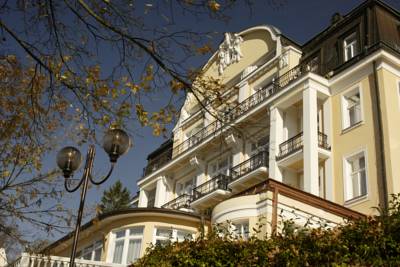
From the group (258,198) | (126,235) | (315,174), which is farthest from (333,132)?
(126,235)

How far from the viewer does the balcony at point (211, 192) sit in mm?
26703

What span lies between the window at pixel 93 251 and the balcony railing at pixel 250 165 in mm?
6773

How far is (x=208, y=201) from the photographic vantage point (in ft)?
90.3

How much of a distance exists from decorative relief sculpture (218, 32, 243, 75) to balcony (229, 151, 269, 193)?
276 inches

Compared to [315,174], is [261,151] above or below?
above

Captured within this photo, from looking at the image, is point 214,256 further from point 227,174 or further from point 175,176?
point 175,176

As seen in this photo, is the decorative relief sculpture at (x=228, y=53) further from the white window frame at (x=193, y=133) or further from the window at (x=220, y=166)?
the window at (x=220, y=166)

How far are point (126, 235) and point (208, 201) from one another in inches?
238

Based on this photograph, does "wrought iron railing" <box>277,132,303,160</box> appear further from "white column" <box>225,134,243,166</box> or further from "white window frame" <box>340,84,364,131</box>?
"white column" <box>225,134,243,166</box>

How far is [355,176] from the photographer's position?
70.2ft

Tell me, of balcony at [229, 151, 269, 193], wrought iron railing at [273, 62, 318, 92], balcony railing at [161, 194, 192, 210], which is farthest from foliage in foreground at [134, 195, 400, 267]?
balcony railing at [161, 194, 192, 210]

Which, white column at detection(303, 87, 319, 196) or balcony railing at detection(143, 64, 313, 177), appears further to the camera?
balcony railing at detection(143, 64, 313, 177)

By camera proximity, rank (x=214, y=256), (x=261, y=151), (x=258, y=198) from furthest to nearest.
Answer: (x=261, y=151) < (x=258, y=198) < (x=214, y=256)

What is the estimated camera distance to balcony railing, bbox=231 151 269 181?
24859mm
